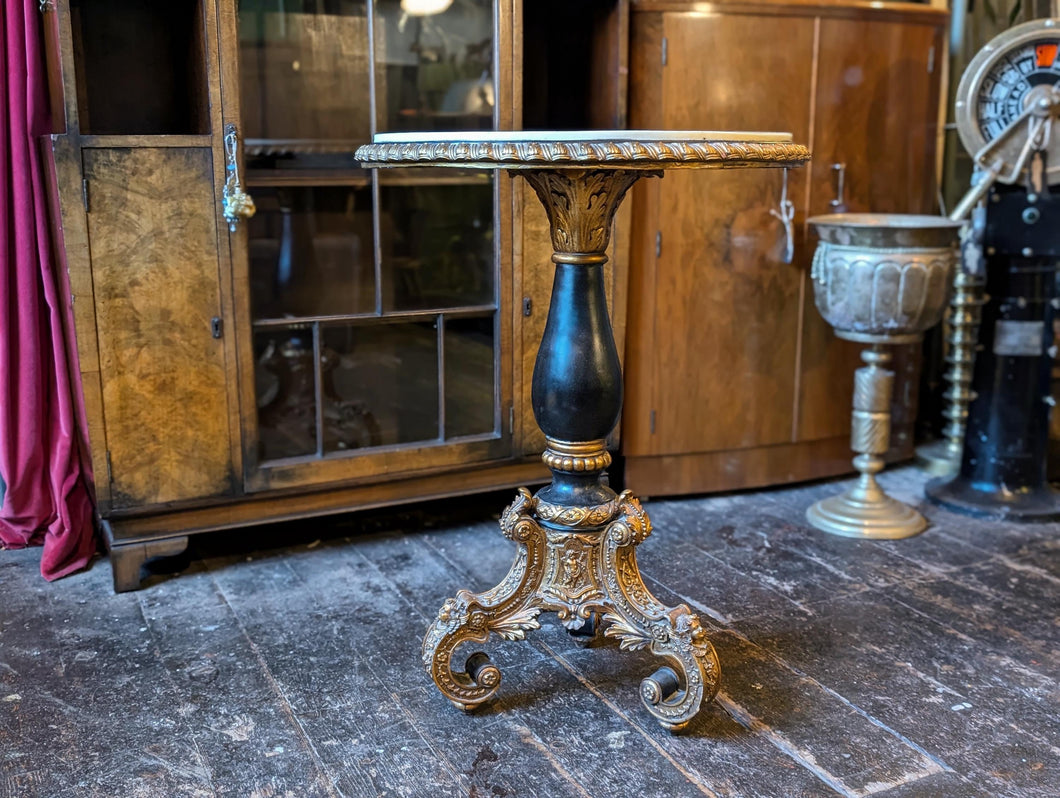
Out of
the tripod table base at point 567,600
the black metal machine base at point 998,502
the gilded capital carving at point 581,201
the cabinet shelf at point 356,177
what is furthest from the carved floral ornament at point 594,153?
the black metal machine base at point 998,502

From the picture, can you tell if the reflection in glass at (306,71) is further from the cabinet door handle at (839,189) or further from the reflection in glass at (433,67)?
the cabinet door handle at (839,189)

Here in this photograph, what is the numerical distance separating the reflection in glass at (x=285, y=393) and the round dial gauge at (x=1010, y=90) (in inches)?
71.0

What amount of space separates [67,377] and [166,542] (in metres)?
0.45

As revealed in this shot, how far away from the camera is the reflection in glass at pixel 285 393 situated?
254 cm

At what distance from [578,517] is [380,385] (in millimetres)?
978

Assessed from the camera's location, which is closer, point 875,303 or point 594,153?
point 594,153

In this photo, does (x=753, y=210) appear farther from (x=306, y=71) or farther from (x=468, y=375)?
(x=306, y=71)

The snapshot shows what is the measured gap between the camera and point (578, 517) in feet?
6.17

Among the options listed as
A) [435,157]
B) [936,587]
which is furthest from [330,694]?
[936,587]

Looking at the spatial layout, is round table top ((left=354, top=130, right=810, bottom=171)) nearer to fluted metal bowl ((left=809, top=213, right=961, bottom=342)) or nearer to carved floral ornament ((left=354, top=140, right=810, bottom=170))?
carved floral ornament ((left=354, top=140, right=810, bottom=170))

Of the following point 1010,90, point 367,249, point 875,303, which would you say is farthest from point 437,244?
point 1010,90

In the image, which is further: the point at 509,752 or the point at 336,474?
the point at 336,474

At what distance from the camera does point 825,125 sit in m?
2.84

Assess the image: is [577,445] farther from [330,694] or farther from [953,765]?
[953,765]
